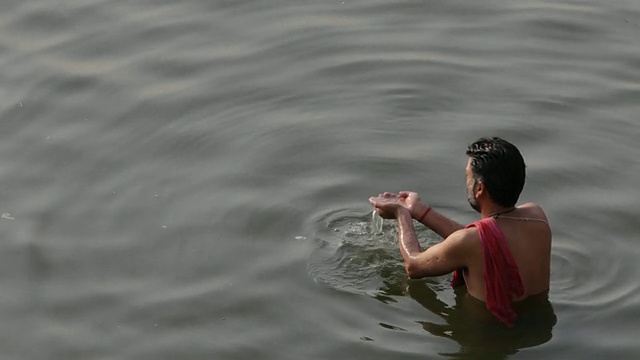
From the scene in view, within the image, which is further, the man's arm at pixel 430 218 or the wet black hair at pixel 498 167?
the man's arm at pixel 430 218

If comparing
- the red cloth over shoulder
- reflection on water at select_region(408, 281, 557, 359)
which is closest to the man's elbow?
reflection on water at select_region(408, 281, 557, 359)

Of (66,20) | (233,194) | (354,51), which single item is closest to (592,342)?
(233,194)

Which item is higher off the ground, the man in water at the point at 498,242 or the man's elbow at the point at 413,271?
the man in water at the point at 498,242

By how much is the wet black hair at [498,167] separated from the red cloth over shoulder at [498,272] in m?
0.16

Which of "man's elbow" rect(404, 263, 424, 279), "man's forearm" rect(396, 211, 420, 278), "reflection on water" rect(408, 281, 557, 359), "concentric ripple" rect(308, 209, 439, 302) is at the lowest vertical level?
"reflection on water" rect(408, 281, 557, 359)

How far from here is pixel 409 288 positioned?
7.47 metres

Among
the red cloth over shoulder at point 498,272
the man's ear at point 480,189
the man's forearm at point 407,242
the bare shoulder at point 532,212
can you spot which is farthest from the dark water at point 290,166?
the man's ear at point 480,189

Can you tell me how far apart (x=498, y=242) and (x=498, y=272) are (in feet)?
0.53

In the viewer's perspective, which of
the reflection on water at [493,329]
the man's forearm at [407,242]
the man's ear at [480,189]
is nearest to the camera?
the man's ear at [480,189]

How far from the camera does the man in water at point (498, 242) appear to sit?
6527 millimetres

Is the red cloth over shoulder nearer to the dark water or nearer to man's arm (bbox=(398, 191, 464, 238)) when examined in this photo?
the dark water

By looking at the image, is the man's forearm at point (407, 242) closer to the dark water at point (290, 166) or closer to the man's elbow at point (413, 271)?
the man's elbow at point (413, 271)

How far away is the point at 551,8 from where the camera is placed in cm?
1066

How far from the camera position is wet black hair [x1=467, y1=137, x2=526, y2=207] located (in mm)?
6477
